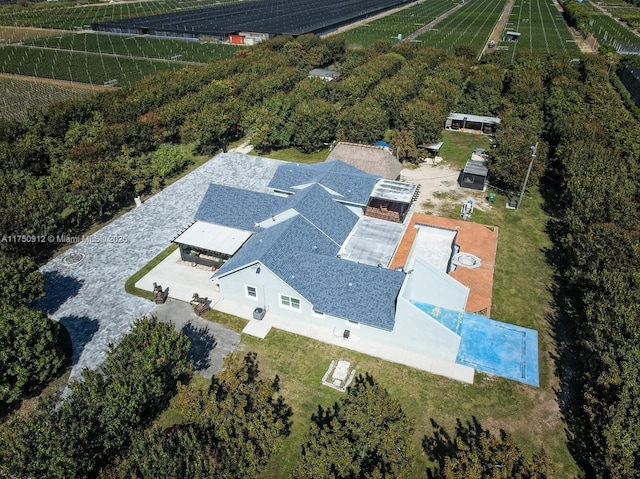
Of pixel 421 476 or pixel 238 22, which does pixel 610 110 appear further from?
pixel 238 22

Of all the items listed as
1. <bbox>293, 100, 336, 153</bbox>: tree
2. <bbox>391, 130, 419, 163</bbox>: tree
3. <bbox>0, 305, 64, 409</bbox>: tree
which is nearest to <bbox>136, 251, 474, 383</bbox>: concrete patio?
<bbox>0, 305, 64, 409</bbox>: tree

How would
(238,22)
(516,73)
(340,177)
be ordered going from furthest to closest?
(238,22), (516,73), (340,177)

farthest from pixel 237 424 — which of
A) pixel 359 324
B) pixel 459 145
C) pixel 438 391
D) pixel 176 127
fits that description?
pixel 459 145

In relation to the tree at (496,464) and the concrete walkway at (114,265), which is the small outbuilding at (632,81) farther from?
the tree at (496,464)

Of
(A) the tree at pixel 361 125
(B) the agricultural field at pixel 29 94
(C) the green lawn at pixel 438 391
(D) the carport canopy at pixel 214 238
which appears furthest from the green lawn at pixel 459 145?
(B) the agricultural field at pixel 29 94

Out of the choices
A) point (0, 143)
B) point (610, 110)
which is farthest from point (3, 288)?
point (610, 110)

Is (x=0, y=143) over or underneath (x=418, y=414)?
over

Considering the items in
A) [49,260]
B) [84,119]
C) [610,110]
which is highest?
[610,110]
